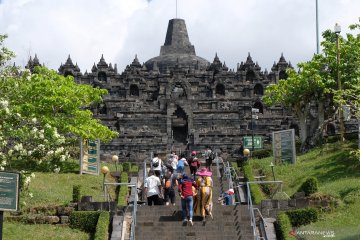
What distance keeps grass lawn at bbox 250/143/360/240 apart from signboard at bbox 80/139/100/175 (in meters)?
10.6

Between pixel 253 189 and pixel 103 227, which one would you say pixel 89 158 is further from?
pixel 103 227

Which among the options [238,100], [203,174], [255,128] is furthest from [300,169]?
[238,100]

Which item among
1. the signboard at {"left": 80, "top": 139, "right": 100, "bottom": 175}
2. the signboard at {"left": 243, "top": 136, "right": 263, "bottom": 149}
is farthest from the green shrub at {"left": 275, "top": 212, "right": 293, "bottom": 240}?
the signboard at {"left": 243, "top": 136, "right": 263, "bottom": 149}

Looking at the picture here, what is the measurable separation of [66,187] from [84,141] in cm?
672

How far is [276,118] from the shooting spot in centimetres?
7312

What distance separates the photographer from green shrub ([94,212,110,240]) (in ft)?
90.1

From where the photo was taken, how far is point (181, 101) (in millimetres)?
73938

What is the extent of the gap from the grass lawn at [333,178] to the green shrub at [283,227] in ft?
2.68

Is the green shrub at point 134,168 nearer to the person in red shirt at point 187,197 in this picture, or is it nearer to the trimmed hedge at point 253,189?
the trimmed hedge at point 253,189

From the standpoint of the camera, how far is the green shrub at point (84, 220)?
96.1ft

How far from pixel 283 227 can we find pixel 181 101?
46.7m
